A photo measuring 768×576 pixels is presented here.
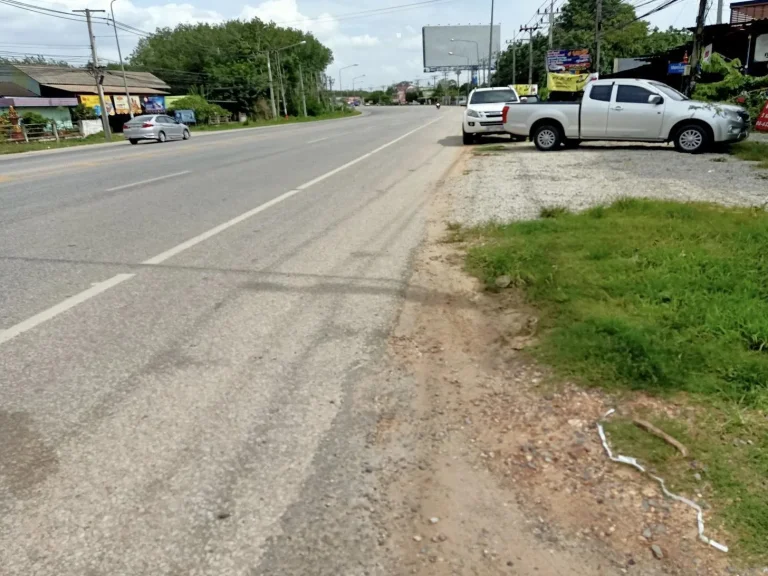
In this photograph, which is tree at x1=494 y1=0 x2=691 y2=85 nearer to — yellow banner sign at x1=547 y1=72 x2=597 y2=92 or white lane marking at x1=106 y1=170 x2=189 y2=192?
yellow banner sign at x1=547 y1=72 x2=597 y2=92

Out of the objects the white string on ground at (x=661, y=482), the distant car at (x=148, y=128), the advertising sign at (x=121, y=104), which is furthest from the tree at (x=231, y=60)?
the white string on ground at (x=661, y=482)

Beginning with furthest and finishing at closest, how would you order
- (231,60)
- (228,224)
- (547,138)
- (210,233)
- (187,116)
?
(231,60) < (187,116) < (547,138) < (228,224) < (210,233)

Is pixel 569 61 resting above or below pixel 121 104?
above

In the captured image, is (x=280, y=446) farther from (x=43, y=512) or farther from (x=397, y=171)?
(x=397, y=171)

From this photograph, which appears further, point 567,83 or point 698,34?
Result: point 567,83

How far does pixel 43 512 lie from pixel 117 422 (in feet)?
2.32

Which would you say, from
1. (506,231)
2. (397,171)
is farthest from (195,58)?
(506,231)

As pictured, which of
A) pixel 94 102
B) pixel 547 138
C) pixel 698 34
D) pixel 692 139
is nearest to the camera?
pixel 692 139

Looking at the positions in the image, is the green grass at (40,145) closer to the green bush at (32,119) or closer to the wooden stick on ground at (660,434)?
the green bush at (32,119)

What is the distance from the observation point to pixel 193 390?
140 inches

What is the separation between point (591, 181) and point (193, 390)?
8691mm

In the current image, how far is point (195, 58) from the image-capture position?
299 feet

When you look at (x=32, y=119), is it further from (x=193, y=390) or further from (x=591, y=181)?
(x=193, y=390)

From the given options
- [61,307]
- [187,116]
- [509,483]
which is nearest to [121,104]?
[187,116]
